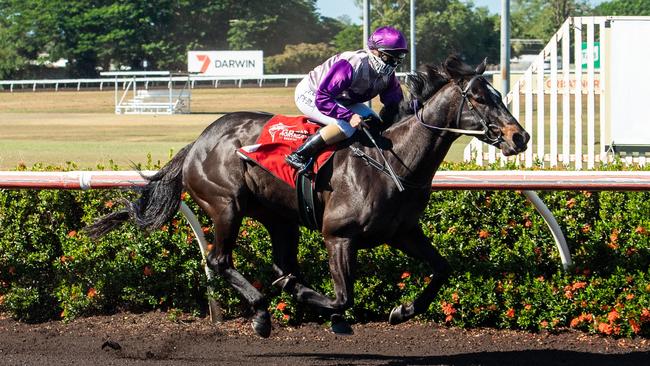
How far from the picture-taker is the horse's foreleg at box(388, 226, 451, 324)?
5.32 metres

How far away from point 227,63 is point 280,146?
150 feet

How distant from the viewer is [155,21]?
64875 mm

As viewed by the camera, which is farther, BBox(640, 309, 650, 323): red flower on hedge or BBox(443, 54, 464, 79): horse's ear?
BBox(640, 309, 650, 323): red flower on hedge

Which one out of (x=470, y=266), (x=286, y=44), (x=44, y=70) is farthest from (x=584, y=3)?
(x=470, y=266)

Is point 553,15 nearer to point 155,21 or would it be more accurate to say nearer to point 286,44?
point 286,44

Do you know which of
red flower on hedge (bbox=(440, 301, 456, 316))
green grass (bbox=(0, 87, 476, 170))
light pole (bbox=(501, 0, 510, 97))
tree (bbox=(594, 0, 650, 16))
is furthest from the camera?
tree (bbox=(594, 0, 650, 16))

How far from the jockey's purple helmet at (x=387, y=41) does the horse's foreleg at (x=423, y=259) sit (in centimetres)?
94

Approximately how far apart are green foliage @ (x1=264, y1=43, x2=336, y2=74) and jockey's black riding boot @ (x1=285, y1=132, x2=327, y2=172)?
5541 centimetres

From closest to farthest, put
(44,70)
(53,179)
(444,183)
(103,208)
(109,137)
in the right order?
(444,183) → (53,179) → (103,208) → (109,137) → (44,70)

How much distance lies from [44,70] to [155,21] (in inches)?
325

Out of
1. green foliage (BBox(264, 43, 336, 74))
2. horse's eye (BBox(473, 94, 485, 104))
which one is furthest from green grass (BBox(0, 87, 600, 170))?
green foliage (BBox(264, 43, 336, 74))

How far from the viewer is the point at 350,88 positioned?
541 cm

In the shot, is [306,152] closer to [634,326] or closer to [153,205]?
[153,205]

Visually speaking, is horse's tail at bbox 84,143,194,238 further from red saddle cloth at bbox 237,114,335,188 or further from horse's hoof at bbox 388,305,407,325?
horse's hoof at bbox 388,305,407,325
